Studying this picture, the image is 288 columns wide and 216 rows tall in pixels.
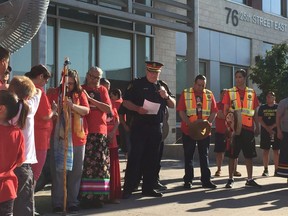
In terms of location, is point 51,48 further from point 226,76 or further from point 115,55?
point 226,76

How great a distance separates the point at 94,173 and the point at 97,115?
29.3 inches

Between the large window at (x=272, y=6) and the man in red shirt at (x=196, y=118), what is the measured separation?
1419 centimetres

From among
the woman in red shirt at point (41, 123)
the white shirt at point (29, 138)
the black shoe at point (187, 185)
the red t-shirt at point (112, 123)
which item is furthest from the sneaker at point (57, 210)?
the black shoe at point (187, 185)

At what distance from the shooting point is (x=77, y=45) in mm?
13719

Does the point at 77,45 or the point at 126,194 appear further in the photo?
the point at 77,45

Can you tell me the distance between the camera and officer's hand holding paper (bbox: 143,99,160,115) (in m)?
7.09

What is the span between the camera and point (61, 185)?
19.3 ft

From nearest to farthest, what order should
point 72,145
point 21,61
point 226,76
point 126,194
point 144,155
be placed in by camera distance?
point 72,145
point 126,194
point 144,155
point 21,61
point 226,76

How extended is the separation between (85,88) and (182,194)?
232 centimetres

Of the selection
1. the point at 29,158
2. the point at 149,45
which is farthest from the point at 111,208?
the point at 149,45

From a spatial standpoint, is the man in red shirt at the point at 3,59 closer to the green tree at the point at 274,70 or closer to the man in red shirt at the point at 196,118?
the man in red shirt at the point at 196,118

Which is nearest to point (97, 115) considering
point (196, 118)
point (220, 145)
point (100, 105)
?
point (100, 105)

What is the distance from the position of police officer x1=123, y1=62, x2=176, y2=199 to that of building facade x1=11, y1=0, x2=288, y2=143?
3.36 meters

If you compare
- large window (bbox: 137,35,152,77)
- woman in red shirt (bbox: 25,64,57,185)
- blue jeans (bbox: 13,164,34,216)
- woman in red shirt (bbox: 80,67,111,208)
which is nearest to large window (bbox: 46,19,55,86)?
large window (bbox: 137,35,152,77)
